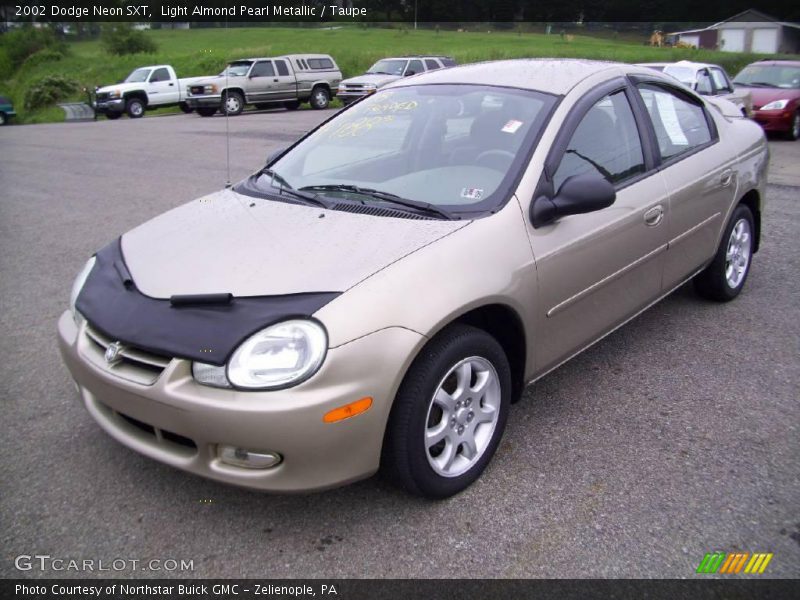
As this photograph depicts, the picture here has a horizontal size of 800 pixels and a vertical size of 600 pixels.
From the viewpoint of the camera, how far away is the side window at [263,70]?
23375mm

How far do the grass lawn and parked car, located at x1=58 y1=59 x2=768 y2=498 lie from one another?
29.2 meters

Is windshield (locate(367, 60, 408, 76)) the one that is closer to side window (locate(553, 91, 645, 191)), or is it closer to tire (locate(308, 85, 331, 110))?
tire (locate(308, 85, 331, 110))

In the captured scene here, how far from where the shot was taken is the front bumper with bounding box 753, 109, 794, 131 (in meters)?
13.8

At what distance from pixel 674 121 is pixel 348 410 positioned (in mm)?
2961

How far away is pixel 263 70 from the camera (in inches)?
926

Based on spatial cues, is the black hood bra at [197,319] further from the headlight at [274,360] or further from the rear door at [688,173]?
the rear door at [688,173]

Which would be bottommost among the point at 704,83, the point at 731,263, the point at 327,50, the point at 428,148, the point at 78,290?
the point at 731,263

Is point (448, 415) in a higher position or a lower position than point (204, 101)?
lower

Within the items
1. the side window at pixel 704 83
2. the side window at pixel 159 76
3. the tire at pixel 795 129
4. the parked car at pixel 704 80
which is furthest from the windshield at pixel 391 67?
the tire at pixel 795 129

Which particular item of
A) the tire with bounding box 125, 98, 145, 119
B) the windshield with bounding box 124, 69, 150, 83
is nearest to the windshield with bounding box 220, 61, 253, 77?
the tire with bounding box 125, 98, 145, 119

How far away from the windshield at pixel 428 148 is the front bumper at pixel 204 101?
2075cm

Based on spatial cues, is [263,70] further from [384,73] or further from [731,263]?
[731,263]

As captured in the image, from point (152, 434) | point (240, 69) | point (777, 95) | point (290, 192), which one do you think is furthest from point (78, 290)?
point (240, 69)

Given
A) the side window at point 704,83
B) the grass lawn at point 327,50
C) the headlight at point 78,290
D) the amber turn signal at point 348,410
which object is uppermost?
A: the grass lawn at point 327,50
